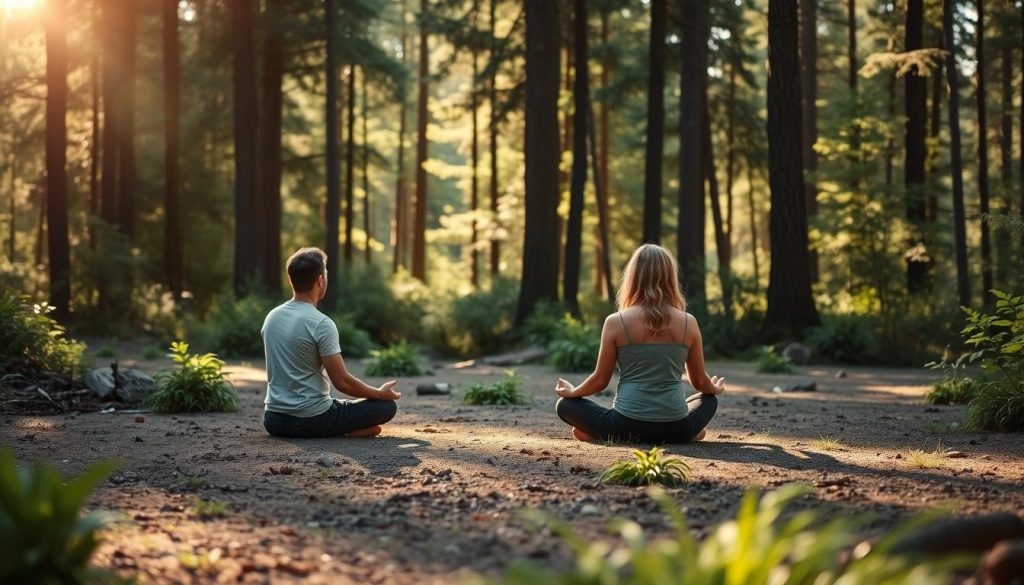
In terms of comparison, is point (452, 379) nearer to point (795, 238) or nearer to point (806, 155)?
point (795, 238)

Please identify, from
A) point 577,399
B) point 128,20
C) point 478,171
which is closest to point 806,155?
point 478,171

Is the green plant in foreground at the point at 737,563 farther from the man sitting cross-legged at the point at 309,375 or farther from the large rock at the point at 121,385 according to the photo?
the large rock at the point at 121,385

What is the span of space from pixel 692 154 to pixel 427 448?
17.0m

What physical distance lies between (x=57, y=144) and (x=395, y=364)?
436 inches

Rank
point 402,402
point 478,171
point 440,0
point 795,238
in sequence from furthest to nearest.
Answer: point 478,171 < point 440,0 < point 795,238 < point 402,402

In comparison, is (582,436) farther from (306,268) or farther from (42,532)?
(42,532)

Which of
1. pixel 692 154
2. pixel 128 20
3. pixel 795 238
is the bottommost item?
pixel 795 238

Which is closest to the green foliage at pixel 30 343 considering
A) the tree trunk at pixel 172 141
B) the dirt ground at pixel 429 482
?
the dirt ground at pixel 429 482

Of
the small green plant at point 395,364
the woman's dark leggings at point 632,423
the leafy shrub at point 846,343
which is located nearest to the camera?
the woman's dark leggings at point 632,423

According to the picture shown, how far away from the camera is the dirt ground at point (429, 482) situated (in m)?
4.09

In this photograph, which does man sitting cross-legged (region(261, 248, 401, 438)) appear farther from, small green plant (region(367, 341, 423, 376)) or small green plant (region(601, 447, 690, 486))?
small green plant (region(367, 341, 423, 376))

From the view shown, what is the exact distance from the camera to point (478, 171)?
1470 inches

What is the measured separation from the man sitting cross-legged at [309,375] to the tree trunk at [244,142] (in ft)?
56.7

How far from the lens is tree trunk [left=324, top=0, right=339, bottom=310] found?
24594 mm
